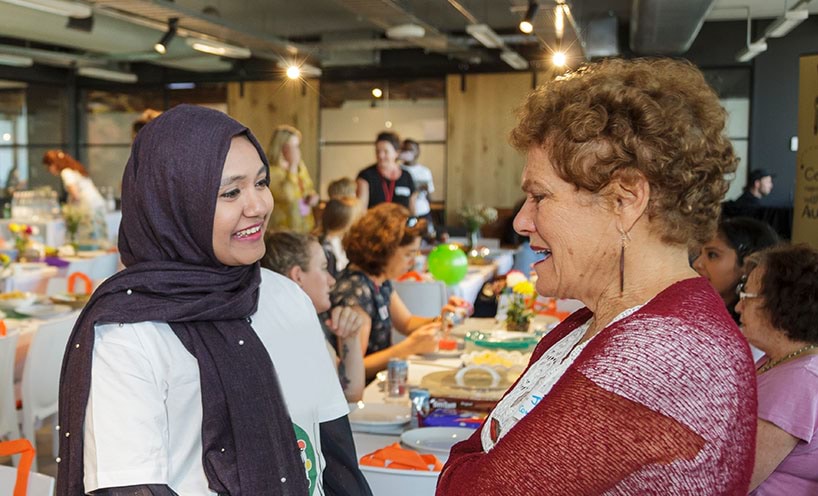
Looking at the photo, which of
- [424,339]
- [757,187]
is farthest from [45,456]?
[757,187]

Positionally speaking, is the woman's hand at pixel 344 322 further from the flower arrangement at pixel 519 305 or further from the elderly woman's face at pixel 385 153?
the elderly woman's face at pixel 385 153

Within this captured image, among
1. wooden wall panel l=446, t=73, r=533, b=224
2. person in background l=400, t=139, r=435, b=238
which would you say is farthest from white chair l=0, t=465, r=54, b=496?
wooden wall panel l=446, t=73, r=533, b=224

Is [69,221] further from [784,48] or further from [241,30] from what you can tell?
[784,48]

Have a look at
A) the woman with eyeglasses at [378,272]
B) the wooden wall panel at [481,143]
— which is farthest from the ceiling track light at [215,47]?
the woman with eyeglasses at [378,272]

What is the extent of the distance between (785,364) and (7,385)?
125 inches

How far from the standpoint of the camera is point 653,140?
43.3 inches

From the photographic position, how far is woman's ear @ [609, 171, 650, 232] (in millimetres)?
1112

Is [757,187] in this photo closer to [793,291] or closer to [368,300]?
[368,300]

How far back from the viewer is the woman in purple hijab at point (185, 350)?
148cm

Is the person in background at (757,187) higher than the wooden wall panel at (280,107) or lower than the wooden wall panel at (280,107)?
lower

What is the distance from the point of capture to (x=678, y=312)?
1.02 meters

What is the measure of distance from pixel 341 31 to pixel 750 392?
39.6ft

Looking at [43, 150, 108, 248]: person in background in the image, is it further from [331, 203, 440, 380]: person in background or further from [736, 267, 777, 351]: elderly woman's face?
[736, 267, 777, 351]: elderly woman's face

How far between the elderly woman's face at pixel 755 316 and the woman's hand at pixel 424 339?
4.71ft
